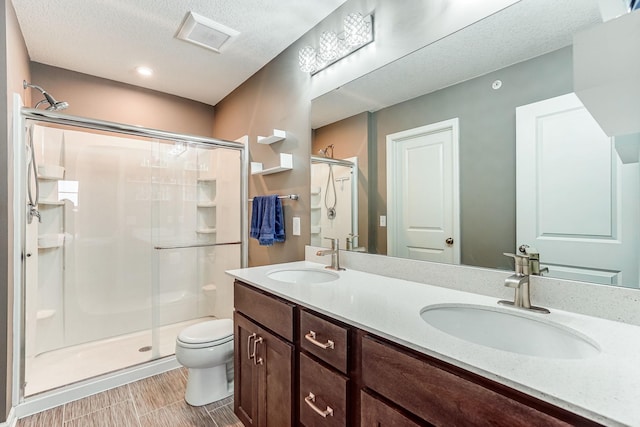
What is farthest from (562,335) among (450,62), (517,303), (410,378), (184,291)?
(184,291)

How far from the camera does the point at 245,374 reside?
4.98 ft

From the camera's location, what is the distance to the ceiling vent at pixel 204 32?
73.5 inches

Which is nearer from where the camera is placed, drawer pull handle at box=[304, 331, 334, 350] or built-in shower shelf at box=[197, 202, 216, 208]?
drawer pull handle at box=[304, 331, 334, 350]

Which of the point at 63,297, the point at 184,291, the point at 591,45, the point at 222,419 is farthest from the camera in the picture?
the point at 184,291

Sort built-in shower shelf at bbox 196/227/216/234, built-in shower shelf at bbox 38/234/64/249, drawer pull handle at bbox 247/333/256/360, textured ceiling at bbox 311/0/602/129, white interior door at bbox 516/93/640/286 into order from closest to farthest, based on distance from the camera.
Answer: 1. white interior door at bbox 516/93/640/286
2. textured ceiling at bbox 311/0/602/129
3. drawer pull handle at bbox 247/333/256/360
4. built-in shower shelf at bbox 38/234/64/249
5. built-in shower shelf at bbox 196/227/216/234

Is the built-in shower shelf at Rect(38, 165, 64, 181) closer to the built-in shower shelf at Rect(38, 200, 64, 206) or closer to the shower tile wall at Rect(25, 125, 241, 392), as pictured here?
the shower tile wall at Rect(25, 125, 241, 392)

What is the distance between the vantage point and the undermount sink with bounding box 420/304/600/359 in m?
0.81

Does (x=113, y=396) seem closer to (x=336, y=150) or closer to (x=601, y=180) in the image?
(x=336, y=150)

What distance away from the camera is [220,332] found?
74.9 inches

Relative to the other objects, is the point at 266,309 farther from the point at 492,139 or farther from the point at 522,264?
the point at 492,139

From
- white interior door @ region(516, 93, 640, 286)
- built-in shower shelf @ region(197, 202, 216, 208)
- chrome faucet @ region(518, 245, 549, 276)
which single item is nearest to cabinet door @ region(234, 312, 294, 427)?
chrome faucet @ region(518, 245, 549, 276)

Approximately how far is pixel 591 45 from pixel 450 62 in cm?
69

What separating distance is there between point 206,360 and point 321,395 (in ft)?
3.42

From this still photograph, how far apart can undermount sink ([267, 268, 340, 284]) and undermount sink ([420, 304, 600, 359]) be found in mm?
738
